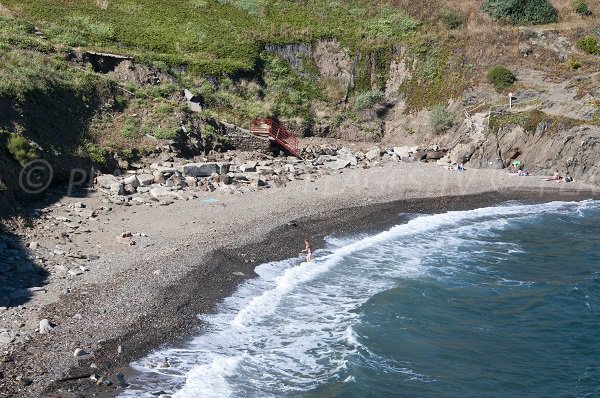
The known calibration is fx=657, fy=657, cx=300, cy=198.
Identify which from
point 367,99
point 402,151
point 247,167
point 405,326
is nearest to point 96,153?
point 247,167

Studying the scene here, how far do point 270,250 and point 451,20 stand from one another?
112 ft

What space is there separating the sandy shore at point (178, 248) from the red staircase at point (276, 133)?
4413 millimetres

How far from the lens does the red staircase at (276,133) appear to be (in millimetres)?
39031

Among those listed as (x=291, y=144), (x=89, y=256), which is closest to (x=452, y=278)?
(x=89, y=256)

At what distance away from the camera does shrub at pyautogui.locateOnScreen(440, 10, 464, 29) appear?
172 feet

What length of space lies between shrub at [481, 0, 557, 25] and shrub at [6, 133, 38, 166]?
131 feet

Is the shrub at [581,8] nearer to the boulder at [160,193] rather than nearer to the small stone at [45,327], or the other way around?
the boulder at [160,193]

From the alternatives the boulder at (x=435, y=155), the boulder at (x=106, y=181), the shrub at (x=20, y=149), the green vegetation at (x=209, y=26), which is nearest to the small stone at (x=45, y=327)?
the shrub at (x=20, y=149)

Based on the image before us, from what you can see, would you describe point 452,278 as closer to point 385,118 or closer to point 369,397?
point 369,397

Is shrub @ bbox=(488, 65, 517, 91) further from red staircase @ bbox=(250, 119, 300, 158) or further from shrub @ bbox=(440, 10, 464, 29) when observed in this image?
red staircase @ bbox=(250, 119, 300, 158)

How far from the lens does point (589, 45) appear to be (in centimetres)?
4878

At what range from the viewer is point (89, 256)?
22703 millimetres

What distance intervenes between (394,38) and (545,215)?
74.1 feet

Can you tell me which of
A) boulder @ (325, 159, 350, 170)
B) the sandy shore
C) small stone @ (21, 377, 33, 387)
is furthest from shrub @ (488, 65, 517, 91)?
small stone @ (21, 377, 33, 387)
